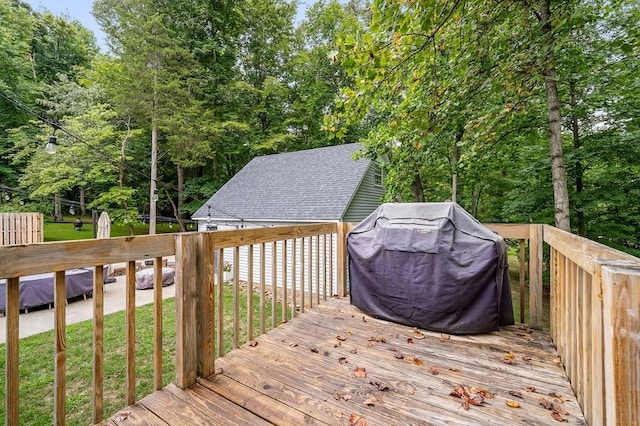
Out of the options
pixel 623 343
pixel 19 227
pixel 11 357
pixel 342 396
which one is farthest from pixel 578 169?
pixel 19 227

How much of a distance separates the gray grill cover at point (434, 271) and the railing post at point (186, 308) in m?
1.70

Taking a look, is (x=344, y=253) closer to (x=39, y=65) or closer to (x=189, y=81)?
(x=189, y=81)

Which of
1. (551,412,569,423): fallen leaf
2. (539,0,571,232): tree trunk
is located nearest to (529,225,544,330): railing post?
(551,412,569,423): fallen leaf

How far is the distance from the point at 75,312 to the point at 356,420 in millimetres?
7719

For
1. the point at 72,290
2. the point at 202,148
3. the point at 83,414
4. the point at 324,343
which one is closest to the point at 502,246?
the point at 324,343

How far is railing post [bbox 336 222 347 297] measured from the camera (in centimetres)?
356

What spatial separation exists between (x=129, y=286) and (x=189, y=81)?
14083 millimetres

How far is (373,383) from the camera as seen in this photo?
72.1 inches

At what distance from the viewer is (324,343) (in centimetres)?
238

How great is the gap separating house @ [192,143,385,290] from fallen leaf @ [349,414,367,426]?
6.62m

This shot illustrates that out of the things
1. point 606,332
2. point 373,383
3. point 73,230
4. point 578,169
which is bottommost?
point 373,383

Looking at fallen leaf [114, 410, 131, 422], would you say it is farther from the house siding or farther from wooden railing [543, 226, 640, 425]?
the house siding

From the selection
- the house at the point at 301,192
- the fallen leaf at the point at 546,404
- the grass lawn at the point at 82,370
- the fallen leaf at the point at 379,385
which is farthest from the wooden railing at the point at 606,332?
the house at the point at 301,192

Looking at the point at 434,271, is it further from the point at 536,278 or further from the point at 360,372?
the point at 360,372
